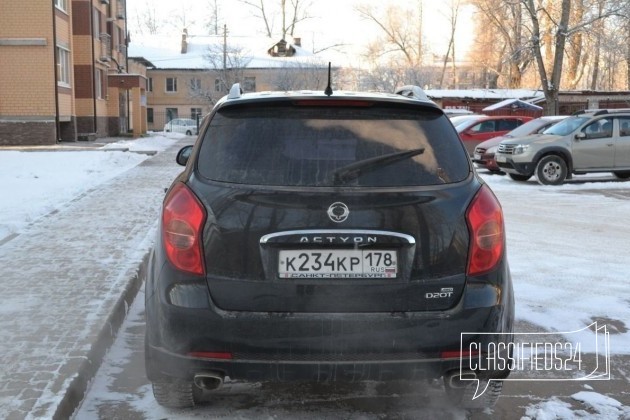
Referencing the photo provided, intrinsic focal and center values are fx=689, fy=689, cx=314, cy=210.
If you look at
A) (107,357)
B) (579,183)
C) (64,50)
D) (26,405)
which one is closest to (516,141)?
(579,183)

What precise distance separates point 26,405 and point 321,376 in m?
1.57

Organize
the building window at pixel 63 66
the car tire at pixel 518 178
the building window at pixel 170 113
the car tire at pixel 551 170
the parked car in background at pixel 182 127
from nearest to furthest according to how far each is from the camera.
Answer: the car tire at pixel 551 170, the car tire at pixel 518 178, the building window at pixel 63 66, the parked car in background at pixel 182 127, the building window at pixel 170 113

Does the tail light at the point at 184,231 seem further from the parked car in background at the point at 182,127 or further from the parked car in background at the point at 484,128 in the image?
the parked car in background at the point at 182,127

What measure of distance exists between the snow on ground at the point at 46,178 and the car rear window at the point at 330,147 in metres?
5.91

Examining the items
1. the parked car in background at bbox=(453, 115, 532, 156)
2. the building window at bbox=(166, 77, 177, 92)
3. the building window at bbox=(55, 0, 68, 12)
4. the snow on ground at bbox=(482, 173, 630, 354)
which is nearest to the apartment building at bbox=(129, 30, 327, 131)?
the building window at bbox=(166, 77, 177, 92)

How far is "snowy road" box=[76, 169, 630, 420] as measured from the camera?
379 cm

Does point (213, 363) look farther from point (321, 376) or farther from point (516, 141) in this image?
point (516, 141)

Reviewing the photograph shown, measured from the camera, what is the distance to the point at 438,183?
10.8 feet

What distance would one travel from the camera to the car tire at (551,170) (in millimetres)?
15914

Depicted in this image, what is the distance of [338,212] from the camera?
3135mm

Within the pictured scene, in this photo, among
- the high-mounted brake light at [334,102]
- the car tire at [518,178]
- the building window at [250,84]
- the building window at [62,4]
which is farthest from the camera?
the building window at [250,84]

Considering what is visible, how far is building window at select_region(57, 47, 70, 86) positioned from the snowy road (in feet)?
82.9

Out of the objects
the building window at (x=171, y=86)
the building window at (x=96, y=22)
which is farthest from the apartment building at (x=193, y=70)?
the building window at (x=96, y=22)

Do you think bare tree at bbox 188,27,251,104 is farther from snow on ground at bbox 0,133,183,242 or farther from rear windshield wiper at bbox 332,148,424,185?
rear windshield wiper at bbox 332,148,424,185
